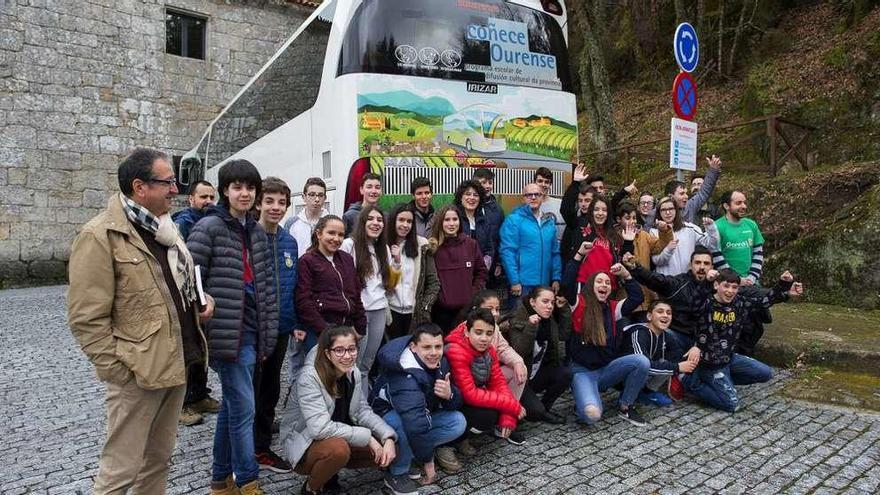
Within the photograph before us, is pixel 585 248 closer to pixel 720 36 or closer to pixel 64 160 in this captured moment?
pixel 64 160

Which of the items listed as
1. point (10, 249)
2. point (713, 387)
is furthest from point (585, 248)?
point (10, 249)

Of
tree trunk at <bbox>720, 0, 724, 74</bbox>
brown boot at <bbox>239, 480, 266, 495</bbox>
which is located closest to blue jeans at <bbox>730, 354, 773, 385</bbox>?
brown boot at <bbox>239, 480, 266, 495</bbox>

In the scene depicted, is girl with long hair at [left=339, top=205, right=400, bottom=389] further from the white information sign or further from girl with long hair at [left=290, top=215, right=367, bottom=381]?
the white information sign

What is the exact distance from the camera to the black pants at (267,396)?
3.64m

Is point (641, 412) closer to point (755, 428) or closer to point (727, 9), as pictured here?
point (755, 428)

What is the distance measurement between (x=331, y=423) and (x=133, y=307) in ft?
3.96

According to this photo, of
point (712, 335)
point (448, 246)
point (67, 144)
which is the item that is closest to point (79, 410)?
point (448, 246)

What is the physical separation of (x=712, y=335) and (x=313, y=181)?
11.0 ft

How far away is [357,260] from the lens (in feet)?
13.7

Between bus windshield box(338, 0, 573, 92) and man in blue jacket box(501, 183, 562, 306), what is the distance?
4.81ft

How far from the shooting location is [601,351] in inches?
179

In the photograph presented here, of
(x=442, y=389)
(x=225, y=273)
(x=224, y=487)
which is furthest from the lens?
(x=442, y=389)

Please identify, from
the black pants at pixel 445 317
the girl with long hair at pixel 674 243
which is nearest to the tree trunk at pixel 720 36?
the girl with long hair at pixel 674 243

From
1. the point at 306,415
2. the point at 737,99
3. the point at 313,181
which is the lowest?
the point at 306,415
